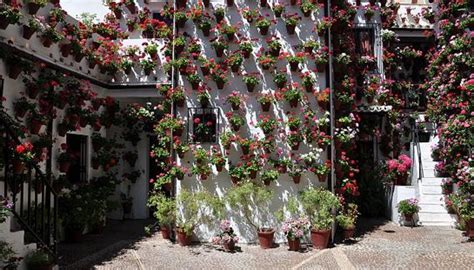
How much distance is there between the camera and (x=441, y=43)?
14430mm

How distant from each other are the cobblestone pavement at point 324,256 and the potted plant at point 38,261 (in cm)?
116

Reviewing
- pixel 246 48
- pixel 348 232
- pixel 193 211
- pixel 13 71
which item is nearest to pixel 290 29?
pixel 246 48

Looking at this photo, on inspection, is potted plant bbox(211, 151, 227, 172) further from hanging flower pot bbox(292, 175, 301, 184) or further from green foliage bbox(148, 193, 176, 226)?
hanging flower pot bbox(292, 175, 301, 184)

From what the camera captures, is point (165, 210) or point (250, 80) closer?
point (165, 210)

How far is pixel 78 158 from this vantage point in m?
11.5

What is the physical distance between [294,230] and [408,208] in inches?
162

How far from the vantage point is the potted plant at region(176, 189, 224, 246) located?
10.1m

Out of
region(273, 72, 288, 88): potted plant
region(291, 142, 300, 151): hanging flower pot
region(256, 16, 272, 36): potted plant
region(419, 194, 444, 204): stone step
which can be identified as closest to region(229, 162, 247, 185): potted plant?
region(291, 142, 300, 151): hanging flower pot

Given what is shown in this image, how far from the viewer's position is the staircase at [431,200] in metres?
12.1

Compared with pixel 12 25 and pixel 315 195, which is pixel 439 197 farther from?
pixel 12 25

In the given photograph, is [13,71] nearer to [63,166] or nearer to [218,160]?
[63,166]

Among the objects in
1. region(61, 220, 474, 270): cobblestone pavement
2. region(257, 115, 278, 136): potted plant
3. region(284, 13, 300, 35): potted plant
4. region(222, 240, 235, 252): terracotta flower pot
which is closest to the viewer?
region(61, 220, 474, 270): cobblestone pavement

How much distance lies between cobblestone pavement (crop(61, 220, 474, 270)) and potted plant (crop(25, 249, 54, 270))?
1.16 m

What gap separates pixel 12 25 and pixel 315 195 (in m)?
7.43
